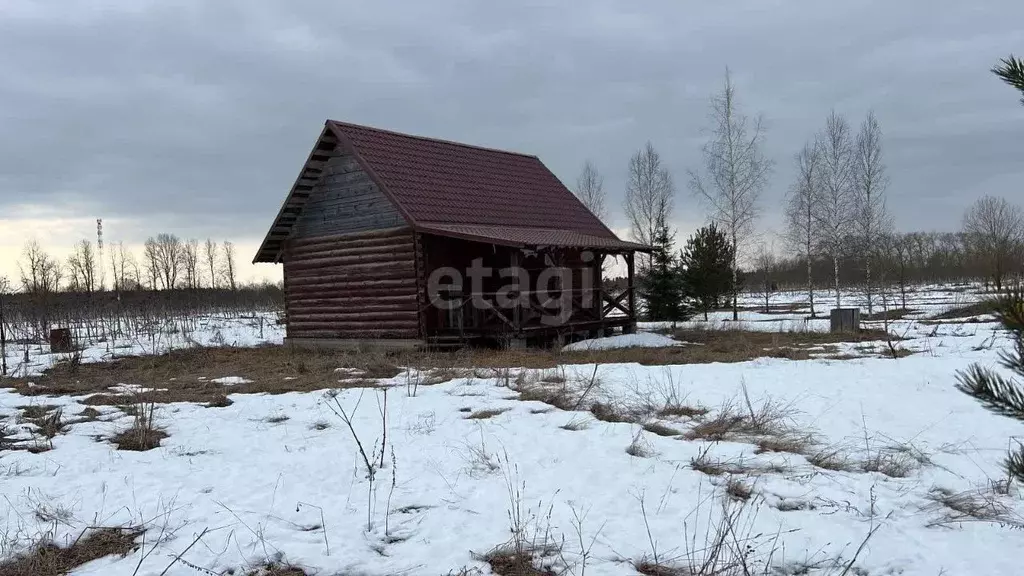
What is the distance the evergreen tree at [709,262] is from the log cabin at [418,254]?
675 cm

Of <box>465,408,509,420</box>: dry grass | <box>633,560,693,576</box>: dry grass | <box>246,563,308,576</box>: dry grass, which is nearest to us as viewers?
<box>633,560,693,576</box>: dry grass

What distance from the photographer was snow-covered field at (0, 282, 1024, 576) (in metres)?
3.88

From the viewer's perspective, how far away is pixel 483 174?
19078 millimetres

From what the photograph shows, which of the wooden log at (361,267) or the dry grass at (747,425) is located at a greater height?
the wooden log at (361,267)

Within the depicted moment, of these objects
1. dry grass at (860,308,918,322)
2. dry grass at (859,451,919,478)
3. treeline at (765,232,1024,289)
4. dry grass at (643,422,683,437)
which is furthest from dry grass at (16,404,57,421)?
treeline at (765,232,1024,289)

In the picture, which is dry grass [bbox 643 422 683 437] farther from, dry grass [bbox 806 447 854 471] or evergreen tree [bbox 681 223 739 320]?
evergreen tree [bbox 681 223 739 320]

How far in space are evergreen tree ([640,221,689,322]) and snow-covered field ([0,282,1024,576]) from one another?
38.8 feet

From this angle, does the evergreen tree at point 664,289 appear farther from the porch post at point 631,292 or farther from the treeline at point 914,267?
the treeline at point 914,267

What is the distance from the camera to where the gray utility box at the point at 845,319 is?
57.1 feet

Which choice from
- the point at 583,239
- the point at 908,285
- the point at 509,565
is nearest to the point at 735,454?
the point at 509,565

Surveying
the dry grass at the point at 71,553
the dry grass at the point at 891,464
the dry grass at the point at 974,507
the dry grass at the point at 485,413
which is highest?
the dry grass at the point at 485,413

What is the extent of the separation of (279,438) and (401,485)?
2.16 metres

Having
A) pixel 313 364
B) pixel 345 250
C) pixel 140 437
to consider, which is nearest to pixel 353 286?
pixel 345 250

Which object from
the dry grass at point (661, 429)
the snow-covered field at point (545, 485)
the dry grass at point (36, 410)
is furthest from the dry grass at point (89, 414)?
the dry grass at point (661, 429)
